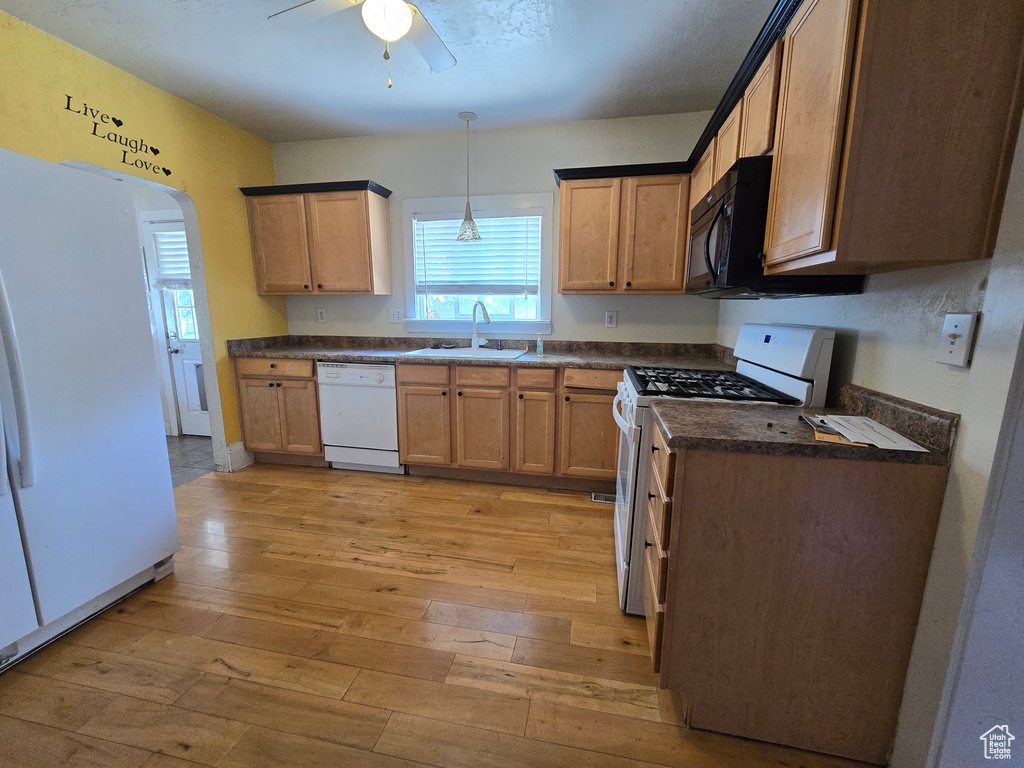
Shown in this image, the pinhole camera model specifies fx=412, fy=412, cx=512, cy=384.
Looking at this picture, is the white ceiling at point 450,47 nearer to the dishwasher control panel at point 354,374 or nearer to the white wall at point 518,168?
the white wall at point 518,168

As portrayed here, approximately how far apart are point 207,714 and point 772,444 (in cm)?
184

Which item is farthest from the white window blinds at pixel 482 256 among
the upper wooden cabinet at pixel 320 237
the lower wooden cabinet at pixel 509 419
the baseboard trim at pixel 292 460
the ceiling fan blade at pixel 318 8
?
the ceiling fan blade at pixel 318 8

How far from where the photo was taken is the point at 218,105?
110 inches

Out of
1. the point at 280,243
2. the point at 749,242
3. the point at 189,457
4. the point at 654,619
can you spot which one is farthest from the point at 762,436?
the point at 189,457

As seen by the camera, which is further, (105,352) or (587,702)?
(105,352)

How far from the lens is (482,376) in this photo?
284 cm

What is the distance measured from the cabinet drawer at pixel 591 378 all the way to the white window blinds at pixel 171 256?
3.52m

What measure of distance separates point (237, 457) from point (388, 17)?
309cm

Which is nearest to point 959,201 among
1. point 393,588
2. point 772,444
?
point 772,444

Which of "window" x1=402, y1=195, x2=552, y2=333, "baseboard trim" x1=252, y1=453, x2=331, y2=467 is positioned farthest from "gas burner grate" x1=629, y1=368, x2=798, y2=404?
"baseboard trim" x1=252, y1=453, x2=331, y2=467

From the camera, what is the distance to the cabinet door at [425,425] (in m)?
2.94

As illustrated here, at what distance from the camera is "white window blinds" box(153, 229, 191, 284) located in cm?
366

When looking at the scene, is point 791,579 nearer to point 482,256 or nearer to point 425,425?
point 425,425

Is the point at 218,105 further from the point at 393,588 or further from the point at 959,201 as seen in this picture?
the point at 959,201
